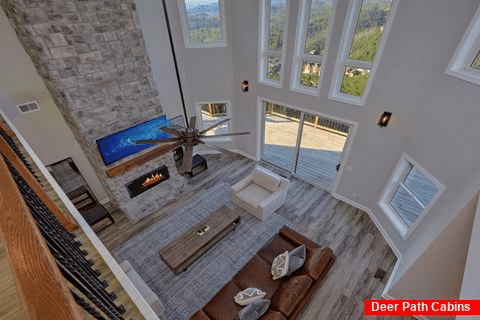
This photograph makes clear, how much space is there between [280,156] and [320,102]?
2.80m

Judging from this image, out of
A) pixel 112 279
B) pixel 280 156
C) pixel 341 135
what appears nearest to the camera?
pixel 112 279

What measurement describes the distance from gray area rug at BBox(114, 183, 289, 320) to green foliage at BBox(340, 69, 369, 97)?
3479 millimetres

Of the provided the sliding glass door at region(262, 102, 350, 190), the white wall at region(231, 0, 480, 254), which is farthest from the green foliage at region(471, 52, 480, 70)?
the sliding glass door at region(262, 102, 350, 190)

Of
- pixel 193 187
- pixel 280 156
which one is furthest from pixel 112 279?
pixel 280 156

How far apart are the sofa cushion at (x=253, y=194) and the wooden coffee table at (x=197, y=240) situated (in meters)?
0.57

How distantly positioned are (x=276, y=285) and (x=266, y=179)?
8.65 feet

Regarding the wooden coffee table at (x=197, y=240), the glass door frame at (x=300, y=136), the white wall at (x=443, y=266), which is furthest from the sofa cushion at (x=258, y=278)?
the glass door frame at (x=300, y=136)

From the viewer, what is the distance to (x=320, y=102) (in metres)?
5.46

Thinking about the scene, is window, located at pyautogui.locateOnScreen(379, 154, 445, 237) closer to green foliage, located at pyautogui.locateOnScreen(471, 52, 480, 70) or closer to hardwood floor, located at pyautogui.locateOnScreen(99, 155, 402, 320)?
hardwood floor, located at pyautogui.locateOnScreen(99, 155, 402, 320)

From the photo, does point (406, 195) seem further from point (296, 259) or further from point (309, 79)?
point (309, 79)

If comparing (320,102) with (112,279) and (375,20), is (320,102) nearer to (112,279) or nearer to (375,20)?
(375,20)

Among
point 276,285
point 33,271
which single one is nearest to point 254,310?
point 276,285

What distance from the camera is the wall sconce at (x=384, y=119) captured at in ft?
14.8

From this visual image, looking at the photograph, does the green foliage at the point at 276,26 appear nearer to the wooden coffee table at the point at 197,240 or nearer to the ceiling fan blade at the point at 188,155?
the ceiling fan blade at the point at 188,155
